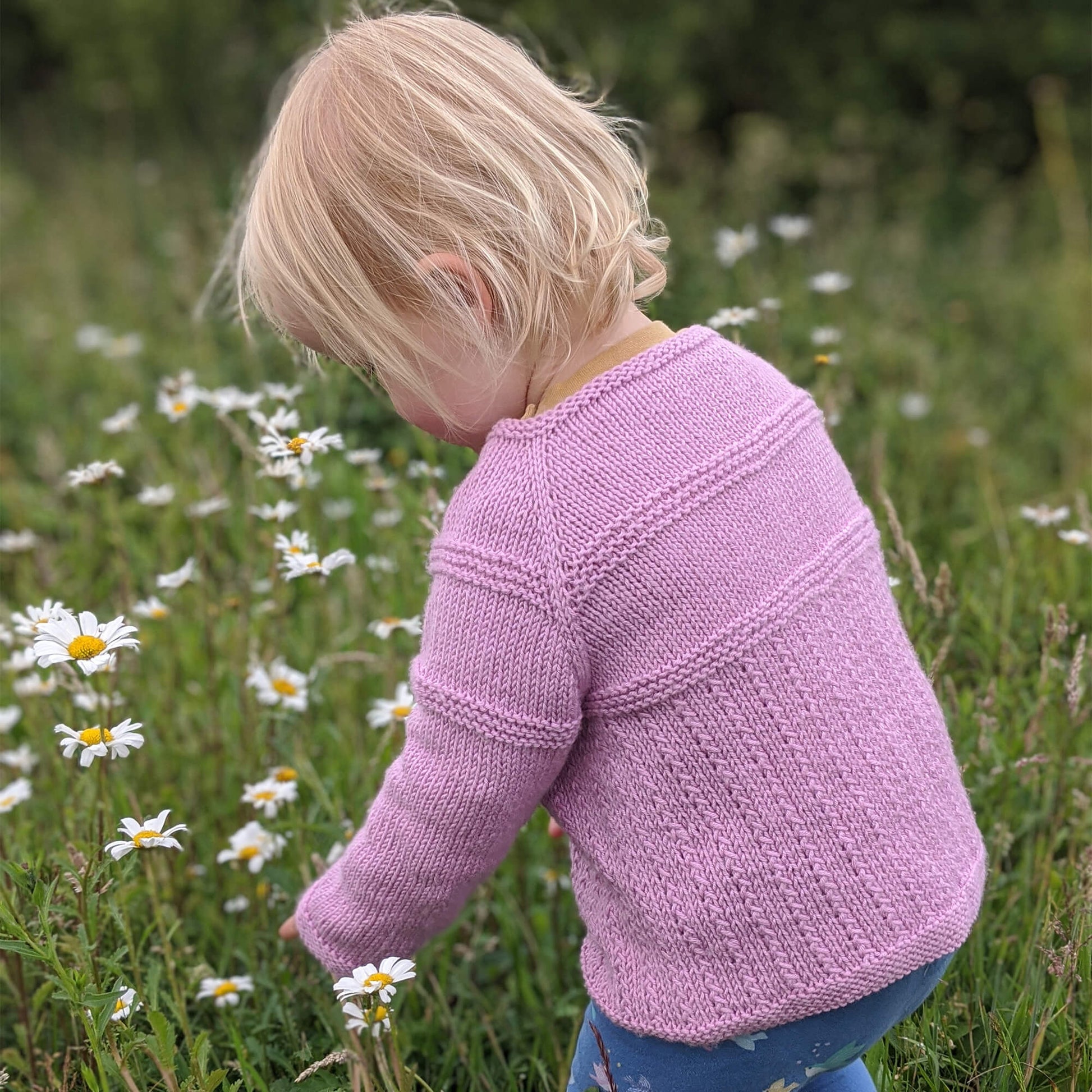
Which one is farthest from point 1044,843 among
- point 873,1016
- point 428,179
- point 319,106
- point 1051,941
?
point 319,106

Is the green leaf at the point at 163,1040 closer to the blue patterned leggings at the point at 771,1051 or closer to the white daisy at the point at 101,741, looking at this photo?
the white daisy at the point at 101,741

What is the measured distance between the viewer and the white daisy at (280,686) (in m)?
1.90

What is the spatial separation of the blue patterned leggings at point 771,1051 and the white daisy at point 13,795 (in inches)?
37.5

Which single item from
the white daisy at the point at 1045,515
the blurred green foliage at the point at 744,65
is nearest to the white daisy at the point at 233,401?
the white daisy at the point at 1045,515

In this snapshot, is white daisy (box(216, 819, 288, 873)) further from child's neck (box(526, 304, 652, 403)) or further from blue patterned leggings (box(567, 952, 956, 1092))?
child's neck (box(526, 304, 652, 403))

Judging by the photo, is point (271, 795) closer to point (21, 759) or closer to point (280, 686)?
point (280, 686)

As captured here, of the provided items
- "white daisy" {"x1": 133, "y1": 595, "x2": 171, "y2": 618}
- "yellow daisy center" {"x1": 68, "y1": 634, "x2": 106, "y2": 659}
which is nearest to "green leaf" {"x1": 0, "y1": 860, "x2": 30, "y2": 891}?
"yellow daisy center" {"x1": 68, "y1": 634, "x2": 106, "y2": 659}

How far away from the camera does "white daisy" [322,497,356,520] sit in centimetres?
274

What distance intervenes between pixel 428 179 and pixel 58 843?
1178 mm

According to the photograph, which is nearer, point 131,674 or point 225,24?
point 131,674

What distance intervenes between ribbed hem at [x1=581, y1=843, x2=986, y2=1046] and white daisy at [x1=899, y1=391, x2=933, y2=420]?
2.52 meters

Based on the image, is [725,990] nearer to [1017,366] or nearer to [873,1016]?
[873,1016]

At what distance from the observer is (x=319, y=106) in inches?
52.2

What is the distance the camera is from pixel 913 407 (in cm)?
359
